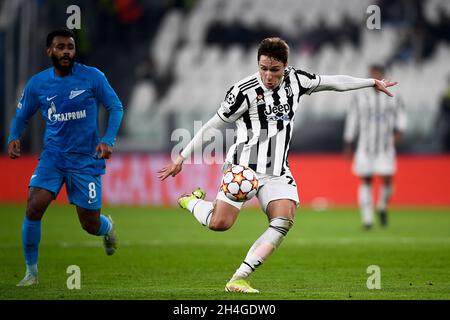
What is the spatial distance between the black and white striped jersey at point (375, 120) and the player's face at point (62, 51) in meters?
8.09

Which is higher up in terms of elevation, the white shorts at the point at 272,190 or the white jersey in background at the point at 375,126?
the white jersey in background at the point at 375,126

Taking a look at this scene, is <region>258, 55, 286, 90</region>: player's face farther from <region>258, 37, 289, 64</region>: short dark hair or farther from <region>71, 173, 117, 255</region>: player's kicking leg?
<region>71, 173, 117, 255</region>: player's kicking leg

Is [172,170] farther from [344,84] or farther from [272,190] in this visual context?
[344,84]

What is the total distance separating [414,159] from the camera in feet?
64.3

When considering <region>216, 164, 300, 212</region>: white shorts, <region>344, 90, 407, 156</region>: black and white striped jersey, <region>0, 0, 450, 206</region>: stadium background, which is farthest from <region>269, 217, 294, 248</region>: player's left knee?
<region>0, 0, 450, 206</region>: stadium background

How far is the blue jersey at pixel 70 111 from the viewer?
27.7 feet

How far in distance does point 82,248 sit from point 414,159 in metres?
9.41

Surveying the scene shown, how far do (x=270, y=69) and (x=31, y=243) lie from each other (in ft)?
8.35

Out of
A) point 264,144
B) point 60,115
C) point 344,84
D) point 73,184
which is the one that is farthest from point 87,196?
point 344,84

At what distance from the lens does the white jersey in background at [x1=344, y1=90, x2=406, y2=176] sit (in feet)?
51.6

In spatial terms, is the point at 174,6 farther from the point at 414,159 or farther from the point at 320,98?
the point at 414,159

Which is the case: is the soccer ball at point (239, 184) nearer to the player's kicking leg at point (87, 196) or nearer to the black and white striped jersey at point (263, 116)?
the black and white striped jersey at point (263, 116)

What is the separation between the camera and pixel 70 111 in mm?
8461

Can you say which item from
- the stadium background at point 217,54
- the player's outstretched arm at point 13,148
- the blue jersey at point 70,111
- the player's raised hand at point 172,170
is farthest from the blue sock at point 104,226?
the stadium background at point 217,54
